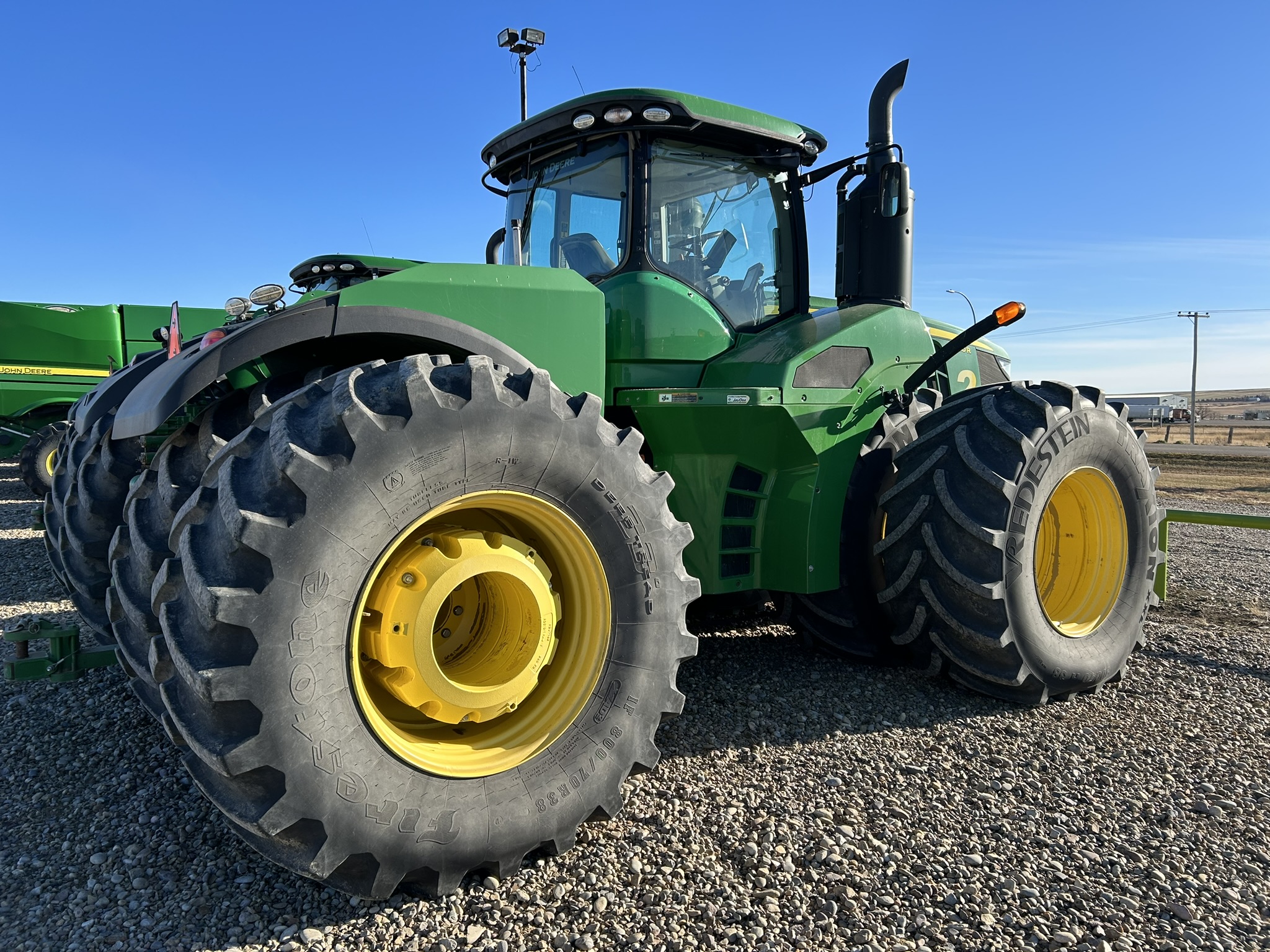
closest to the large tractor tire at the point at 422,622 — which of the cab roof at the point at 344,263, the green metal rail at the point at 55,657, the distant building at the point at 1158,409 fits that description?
the green metal rail at the point at 55,657

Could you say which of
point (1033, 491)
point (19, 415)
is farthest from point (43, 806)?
point (19, 415)

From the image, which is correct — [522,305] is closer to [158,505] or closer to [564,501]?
[564,501]

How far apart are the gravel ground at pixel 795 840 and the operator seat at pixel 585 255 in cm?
195

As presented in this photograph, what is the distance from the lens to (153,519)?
2.64m

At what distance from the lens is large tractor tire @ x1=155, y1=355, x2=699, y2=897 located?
204 centimetres

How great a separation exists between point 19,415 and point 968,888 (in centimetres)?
1396

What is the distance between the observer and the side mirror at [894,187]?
14.0 feet

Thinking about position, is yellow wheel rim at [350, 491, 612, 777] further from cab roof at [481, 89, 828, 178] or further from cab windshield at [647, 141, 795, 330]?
cab roof at [481, 89, 828, 178]

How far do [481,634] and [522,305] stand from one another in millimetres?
1167

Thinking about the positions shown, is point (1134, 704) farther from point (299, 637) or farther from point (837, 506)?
point (299, 637)

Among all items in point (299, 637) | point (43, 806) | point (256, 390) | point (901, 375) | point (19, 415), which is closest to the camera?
point (299, 637)

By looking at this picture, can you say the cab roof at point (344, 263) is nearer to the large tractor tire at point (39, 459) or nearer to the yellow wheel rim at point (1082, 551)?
the yellow wheel rim at point (1082, 551)

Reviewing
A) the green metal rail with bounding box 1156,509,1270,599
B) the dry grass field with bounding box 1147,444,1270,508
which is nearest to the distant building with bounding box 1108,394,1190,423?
the dry grass field with bounding box 1147,444,1270,508

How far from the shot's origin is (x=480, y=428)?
2375mm
